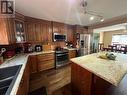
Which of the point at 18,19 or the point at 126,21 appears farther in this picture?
the point at 126,21

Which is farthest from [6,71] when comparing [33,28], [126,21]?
[126,21]

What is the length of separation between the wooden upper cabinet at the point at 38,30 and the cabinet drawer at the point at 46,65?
3.32 ft

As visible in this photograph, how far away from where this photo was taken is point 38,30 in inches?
125

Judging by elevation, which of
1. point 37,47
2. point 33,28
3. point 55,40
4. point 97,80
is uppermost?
point 33,28

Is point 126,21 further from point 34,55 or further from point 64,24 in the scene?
point 34,55

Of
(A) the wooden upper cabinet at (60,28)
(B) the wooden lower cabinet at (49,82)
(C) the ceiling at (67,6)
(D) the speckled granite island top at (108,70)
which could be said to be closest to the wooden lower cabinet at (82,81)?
(D) the speckled granite island top at (108,70)

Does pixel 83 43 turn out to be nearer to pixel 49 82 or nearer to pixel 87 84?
pixel 49 82

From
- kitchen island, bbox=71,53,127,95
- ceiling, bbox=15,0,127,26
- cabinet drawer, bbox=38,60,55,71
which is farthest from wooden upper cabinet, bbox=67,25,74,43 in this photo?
kitchen island, bbox=71,53,127,95

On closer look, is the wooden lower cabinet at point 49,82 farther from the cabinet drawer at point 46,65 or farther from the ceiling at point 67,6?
the ceiling at point 67,6

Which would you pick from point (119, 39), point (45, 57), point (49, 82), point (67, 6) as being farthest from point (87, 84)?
point (119, 39)

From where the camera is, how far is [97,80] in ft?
4.75

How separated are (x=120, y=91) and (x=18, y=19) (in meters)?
3.77

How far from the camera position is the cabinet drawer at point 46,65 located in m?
A: 3.02

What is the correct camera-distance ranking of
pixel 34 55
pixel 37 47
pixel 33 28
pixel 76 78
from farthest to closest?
pixel 37 47 < pixel 33 28 < pixel 34 55 < pixel 76 78
